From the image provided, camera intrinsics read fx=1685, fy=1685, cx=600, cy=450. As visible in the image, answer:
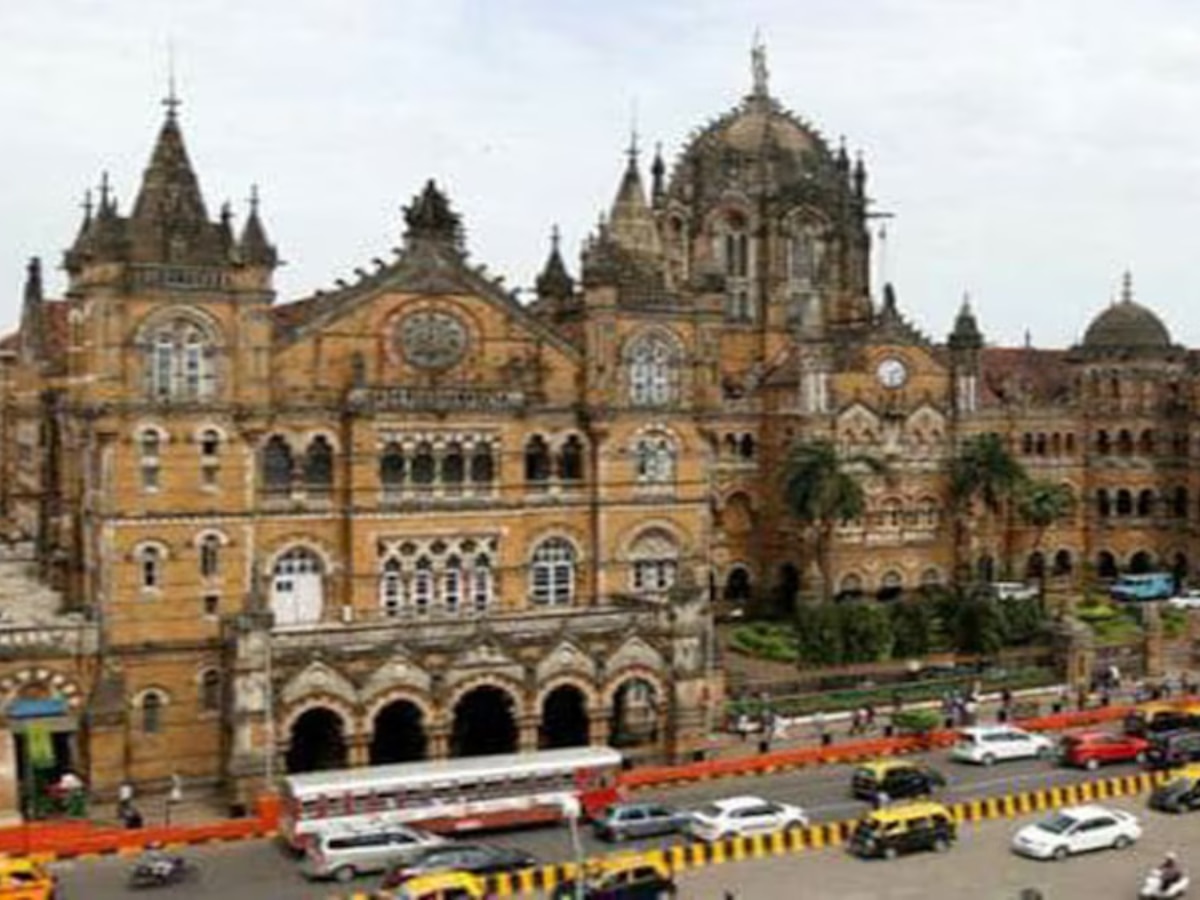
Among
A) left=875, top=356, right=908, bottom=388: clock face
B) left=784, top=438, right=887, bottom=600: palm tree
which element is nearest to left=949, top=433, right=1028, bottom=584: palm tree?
left=875, top=356, right=908, bottom=388: clock face

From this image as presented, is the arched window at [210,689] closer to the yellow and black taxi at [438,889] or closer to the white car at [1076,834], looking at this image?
the yellow and black taxi at [438,889]

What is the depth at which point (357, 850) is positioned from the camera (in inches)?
1815

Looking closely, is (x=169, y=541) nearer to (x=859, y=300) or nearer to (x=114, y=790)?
(x=114, y=790)

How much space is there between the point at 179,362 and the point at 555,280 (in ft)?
59.0

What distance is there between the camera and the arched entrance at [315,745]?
58.2m

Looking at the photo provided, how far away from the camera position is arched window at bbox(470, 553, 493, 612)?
6400cm

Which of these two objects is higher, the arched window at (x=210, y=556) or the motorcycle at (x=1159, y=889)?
the arched window at (x=210, y=556)

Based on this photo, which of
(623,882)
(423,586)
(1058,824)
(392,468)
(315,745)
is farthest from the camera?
(423,586)

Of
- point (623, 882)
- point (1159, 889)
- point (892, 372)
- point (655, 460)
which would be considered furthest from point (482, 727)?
point (892, 372)

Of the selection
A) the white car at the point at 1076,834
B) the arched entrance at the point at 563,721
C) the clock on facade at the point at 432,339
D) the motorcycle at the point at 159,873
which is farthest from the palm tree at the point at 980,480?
the motorcycle at the point at 159,873

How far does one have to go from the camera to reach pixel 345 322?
61.6 metres

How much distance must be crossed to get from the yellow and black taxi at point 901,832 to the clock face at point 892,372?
141 feet

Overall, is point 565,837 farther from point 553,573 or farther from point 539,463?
point 539,463

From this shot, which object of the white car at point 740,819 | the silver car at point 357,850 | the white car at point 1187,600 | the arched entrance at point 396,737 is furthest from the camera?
the white car at point 1187,600
